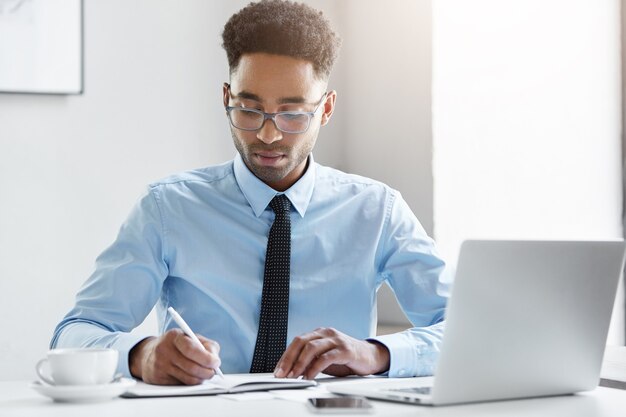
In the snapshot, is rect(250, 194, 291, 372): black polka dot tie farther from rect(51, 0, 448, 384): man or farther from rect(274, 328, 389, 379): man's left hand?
rect(274, 328, 389, 379): man's left hand

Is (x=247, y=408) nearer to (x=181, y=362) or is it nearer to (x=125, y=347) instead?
(x=181, y=362)

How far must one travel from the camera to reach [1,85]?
8.79ft

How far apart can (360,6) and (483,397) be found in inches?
80.6

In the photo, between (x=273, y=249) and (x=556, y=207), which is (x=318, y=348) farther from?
(x=556, y=207)

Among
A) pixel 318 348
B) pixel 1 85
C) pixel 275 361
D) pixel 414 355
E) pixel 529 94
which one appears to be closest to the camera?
pixel 318 348

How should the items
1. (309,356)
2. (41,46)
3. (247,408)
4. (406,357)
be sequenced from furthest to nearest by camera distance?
(41,46) → (406,357) → (309,356) → (247,408)

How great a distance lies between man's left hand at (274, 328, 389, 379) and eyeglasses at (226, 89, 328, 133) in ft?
1.57

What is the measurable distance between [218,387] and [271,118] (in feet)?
2.20

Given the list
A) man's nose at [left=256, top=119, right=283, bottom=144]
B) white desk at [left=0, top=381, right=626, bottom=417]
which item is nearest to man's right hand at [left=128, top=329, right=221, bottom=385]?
white desk at [left=0, top=381, right=626, bottom=417]

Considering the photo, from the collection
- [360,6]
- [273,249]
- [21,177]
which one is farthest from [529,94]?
[21,177]

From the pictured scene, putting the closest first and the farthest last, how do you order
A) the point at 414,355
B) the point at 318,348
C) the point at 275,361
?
1. the point at 318,348
2. the point at 414,355
3. the point at 275,361

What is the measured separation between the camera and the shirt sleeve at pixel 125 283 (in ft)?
5.97

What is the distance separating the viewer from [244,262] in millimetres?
1978

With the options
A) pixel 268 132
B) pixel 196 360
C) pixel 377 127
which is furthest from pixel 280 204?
pixel 377 127
